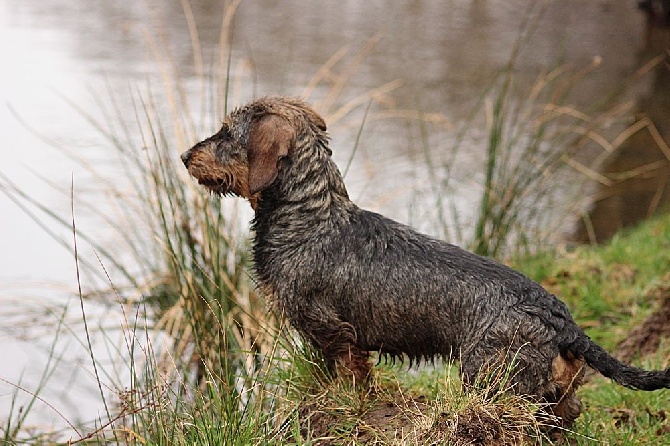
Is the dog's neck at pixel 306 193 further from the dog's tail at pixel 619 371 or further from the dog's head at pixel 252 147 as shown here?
the dog's tail at pixel 619 371

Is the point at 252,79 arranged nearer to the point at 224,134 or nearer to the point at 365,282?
the point at 224,134

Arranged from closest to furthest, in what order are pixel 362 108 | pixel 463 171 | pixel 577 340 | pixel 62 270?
pixel 577 340 < pixel 62 270 < pixel 463 171 < pixel 362 108

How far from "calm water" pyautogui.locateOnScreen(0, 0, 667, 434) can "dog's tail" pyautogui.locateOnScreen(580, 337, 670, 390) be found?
245cm

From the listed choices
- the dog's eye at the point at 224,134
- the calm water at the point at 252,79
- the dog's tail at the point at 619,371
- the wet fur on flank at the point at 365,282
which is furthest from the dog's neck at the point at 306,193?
the calm water at the point at 252,79

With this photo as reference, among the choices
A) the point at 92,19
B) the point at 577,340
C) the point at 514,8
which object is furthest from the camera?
the point at 514,8

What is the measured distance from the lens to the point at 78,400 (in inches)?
225

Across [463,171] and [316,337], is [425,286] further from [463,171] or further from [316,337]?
[463,171]

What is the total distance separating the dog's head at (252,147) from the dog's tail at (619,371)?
1.39 metres

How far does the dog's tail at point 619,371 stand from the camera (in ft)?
11.7

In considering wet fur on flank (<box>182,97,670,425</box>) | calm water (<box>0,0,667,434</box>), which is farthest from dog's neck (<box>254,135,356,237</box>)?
calm water (<box>0,0,667,434</box>)

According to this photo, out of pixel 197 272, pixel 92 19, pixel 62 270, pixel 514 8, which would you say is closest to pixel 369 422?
pixel 197 272

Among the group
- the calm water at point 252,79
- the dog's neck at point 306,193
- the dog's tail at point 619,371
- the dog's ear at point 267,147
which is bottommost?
the calm water at point 252,79

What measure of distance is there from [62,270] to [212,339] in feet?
8.63

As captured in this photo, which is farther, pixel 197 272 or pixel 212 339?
pixel 197 272
